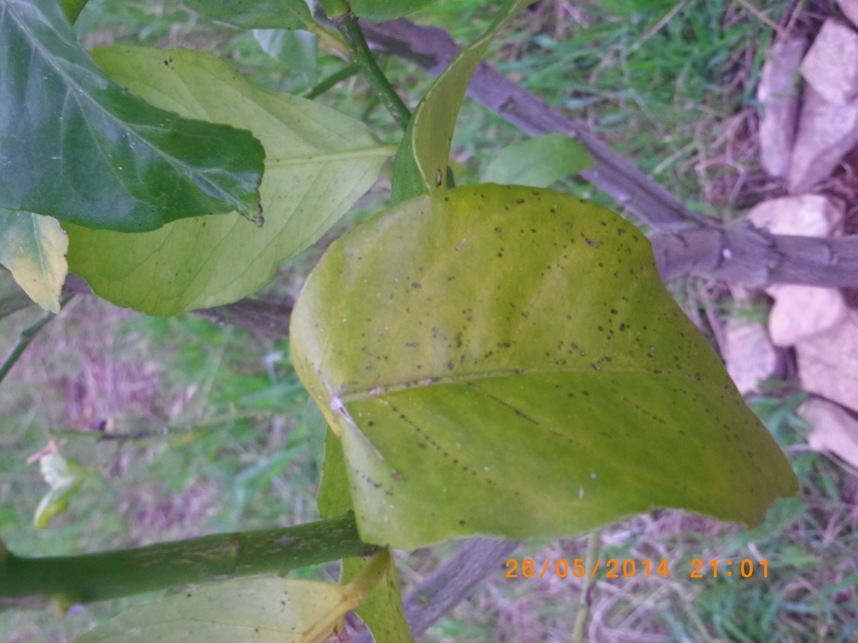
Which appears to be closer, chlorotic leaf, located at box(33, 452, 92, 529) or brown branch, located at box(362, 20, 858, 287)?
brown branch, located at box(362, 20, 858, 287)

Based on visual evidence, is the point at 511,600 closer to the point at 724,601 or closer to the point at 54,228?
the point at 724,601

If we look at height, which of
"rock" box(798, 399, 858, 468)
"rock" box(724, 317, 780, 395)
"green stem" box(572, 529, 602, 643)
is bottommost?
"rock" box(798, 399, 858, 468)

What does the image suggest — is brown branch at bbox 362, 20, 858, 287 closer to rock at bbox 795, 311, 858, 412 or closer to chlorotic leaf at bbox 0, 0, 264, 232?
rock at bbox 795, 311, 858, 412

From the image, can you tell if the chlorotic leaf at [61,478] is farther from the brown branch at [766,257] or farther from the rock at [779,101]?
the rock at [779,101]

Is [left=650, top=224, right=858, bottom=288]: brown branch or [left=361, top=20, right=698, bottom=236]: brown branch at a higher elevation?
[left=361, top=20, right=698, bottom=236]: brown branch

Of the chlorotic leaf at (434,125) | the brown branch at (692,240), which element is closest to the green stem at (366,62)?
the chlorotic leaf at (434,125)

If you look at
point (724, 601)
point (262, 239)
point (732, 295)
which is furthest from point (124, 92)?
point (724, 601)

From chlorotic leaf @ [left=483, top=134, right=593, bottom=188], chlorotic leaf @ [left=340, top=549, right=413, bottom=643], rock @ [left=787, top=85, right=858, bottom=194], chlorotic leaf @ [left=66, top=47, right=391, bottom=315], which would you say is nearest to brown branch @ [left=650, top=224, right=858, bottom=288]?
chlorotic leaf @ [left=483, top=134, right=593, bottom=188]
